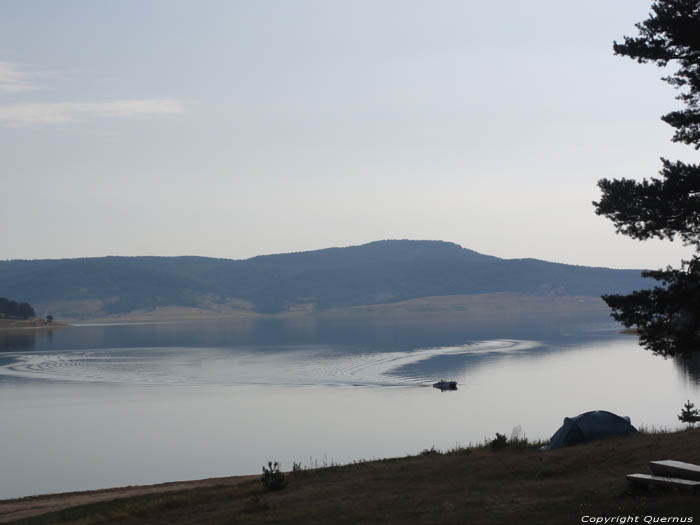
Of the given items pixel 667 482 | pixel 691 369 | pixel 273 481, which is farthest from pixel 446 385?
pixel 667 482

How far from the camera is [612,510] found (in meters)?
15.0

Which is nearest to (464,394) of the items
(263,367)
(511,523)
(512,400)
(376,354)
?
(512,400)

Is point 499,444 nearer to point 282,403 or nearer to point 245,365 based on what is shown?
point 282,403

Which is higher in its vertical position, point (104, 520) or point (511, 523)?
point (511, 523)

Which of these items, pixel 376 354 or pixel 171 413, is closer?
pixel 171 413

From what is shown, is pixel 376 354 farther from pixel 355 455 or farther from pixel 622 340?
pixel 355 455

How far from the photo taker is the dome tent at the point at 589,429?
27.2m

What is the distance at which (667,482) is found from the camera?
15.7 metres

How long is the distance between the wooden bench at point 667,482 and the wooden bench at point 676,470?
6.4 inches

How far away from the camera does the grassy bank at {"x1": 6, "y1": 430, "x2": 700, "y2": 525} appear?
52.1 feet

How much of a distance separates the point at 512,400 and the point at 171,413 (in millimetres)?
23432

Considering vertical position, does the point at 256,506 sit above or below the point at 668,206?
below

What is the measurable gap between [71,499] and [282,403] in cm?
3188

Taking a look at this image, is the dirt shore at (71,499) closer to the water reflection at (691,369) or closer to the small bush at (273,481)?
the small bush at (273,481)
